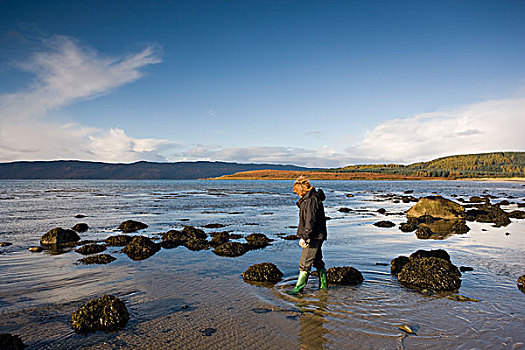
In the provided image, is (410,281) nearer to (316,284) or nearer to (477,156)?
(316,284)

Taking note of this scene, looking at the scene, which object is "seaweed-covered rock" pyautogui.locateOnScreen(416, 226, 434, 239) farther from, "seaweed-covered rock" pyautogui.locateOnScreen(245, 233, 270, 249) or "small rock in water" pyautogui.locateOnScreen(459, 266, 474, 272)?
"seaweed-covered rock" pyautogui.locateOnScreen(245, 233, 270, 249)

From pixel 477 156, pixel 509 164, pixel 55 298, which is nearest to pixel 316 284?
pixel 55 298

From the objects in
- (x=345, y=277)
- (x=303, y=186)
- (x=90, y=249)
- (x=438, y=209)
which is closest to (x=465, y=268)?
(x=345, y=277)

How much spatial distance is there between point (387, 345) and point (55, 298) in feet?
22.5

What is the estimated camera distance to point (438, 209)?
73.4 ft

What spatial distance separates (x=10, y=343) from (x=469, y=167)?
617ft

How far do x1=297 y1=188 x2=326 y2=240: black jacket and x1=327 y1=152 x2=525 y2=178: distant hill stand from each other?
16225cm

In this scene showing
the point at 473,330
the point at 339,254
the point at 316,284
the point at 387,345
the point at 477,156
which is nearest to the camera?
the point at 387,345

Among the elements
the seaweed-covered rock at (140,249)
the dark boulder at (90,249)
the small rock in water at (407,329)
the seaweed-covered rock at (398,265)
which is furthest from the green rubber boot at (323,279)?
the dark boulder at (90,249)

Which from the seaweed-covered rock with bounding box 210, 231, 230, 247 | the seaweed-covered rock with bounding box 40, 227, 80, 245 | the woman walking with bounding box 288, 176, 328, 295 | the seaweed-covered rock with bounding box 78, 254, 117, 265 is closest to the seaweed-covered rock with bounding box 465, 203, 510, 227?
the seaweed-covered rock with bounding box 210, 231, 230, 247

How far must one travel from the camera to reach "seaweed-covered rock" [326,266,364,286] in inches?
328

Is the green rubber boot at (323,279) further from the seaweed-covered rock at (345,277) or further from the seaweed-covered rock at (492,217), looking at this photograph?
the seaweed-covered rock at (492,217)

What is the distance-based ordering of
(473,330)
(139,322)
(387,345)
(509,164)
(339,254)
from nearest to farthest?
1. (387,345)
2. (473,330)
3. (139,322)
4. (339,254)
5. (509,164)

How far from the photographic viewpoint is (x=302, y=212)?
7391 mm
